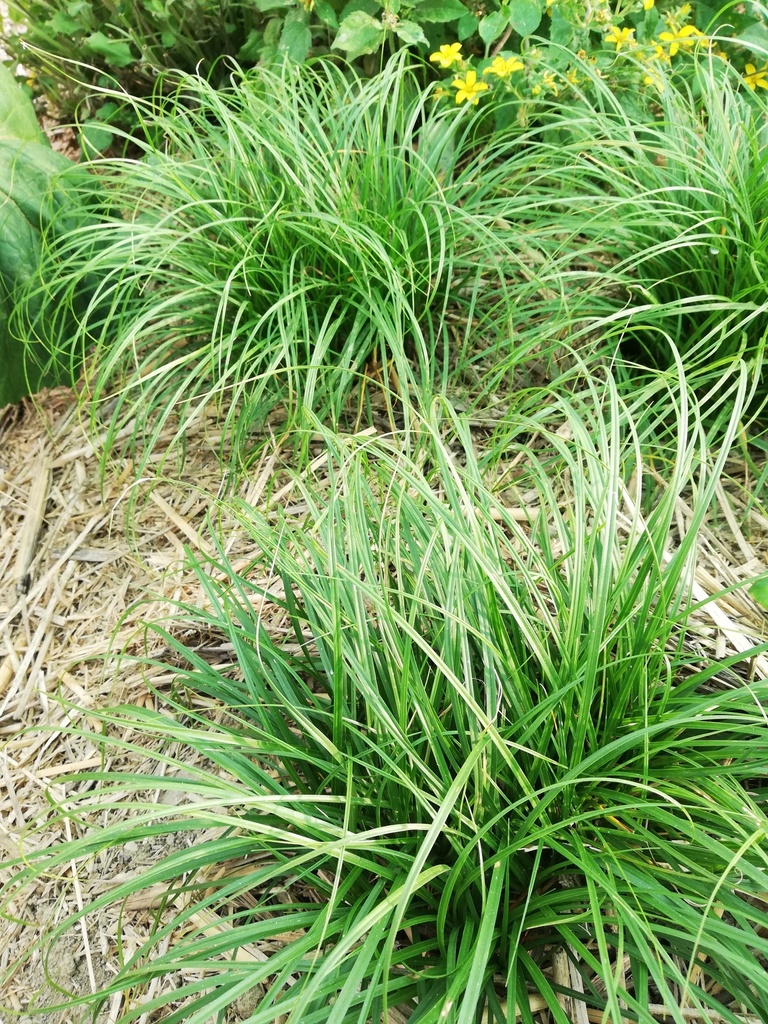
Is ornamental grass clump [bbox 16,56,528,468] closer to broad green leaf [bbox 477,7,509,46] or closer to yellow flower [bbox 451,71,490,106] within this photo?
yellow flower [bbox 451,71,490,106]

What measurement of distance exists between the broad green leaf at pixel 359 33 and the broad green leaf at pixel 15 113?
90 centimetres

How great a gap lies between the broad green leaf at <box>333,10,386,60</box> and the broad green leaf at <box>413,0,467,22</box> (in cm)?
17

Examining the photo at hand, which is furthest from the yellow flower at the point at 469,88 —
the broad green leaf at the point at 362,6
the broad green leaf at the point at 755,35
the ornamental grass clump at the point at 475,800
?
the ornamental grass clump at the point at 475,800

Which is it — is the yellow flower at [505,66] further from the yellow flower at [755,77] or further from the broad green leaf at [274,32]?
the broad green leaf at [274,32]

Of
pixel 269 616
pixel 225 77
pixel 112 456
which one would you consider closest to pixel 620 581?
pixel 269 616

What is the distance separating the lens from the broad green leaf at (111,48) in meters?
2.48

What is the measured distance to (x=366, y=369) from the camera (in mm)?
2012

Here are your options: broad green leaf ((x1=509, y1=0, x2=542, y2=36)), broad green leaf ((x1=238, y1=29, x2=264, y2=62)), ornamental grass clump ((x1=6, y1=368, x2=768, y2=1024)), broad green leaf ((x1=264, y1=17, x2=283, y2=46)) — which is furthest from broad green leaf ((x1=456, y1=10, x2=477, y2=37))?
ornamental grass clump ((x1=6, y1=368, x2=768, y2=1024))

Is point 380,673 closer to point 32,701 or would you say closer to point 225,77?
point 32,701

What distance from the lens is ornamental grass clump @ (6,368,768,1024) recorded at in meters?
0.97

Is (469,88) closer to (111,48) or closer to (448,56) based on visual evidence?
(448,56)

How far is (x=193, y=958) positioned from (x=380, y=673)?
47 cm

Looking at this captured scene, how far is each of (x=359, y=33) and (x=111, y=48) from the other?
3.20 ft

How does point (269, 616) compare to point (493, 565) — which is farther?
point (269, 616)
